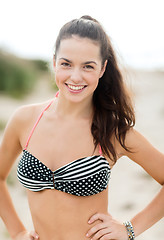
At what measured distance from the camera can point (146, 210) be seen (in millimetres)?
2320

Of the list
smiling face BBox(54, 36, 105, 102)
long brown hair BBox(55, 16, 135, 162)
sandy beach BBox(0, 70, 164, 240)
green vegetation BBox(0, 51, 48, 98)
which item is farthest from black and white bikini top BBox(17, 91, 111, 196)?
green vegetation BBox(0, 51, 48, 98)

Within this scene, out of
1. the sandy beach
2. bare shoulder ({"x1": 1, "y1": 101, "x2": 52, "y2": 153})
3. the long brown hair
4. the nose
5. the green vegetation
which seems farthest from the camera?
the green vegetation

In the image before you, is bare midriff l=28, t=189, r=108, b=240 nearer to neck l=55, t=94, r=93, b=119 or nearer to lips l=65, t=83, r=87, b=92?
neck l=55, t=94, r=93, b=119

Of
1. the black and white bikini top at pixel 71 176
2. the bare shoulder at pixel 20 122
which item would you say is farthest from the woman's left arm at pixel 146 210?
the bare shoulder at pixel 20 122

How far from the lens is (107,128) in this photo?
2221 millimetres

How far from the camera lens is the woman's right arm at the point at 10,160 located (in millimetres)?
2252

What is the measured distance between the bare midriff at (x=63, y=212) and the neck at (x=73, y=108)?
49cm

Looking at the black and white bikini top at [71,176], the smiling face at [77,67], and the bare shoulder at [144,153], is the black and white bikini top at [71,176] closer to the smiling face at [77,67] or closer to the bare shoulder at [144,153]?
the bare shoulder at [144,153]

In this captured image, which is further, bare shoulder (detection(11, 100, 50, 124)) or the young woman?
bare shoulder (detection(11, 100, 50, 124))

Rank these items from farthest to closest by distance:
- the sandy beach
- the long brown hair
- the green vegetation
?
the green vegetation, the sandy beach, the long brown hair

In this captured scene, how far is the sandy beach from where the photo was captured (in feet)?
16.2

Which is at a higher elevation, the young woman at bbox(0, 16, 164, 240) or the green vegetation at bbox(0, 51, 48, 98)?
the young woman at bbox(0, 16, 164, 240)

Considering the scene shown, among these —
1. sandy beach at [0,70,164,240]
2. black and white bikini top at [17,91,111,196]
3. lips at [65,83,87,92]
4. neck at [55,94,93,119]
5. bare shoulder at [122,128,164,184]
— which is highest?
lips at [65,83,87,92]

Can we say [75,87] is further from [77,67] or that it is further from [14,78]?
[14,78]
